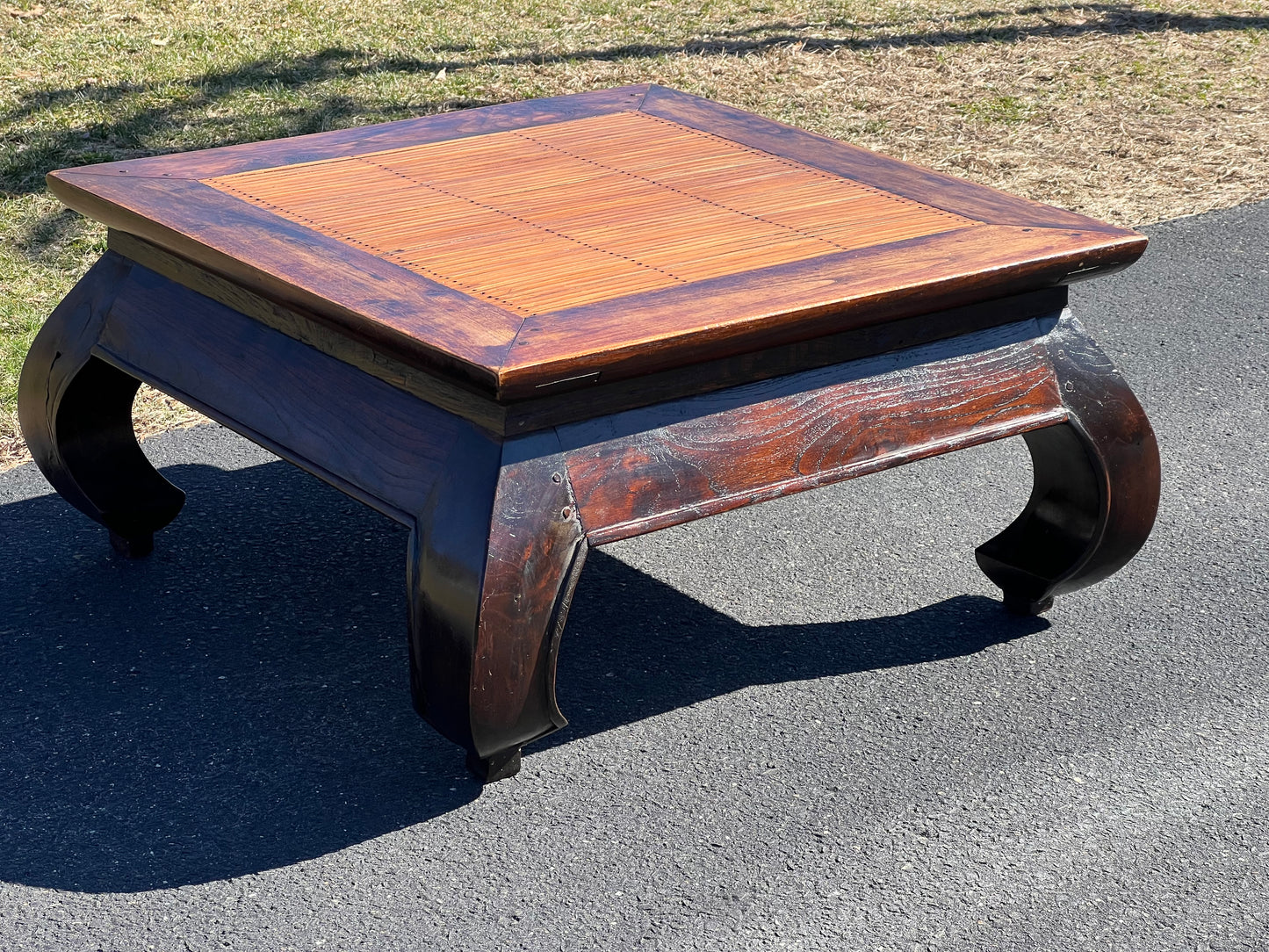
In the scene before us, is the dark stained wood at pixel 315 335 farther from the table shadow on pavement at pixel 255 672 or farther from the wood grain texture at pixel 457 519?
the table shadow on pavement at pixel 255 672

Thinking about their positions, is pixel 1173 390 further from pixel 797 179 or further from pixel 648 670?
pixel 648 670

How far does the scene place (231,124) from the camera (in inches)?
197

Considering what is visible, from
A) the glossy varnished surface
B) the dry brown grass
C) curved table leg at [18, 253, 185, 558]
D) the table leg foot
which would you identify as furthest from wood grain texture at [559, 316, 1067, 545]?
the dry brown grass

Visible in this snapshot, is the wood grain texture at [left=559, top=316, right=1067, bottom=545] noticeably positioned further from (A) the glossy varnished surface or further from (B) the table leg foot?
(B) the table leg foot

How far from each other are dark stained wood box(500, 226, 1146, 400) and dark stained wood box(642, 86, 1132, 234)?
3.5 inches

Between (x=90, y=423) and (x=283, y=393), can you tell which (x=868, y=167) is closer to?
(x=283, y=393)

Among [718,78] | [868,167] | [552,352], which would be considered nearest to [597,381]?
[552,352]

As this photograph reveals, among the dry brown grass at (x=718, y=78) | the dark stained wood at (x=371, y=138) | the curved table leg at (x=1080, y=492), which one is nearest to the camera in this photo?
the curved table leg at (x=1080, y=492)

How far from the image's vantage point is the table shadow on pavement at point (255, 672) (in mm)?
1927

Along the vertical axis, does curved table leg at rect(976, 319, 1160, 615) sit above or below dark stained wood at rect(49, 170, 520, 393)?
below

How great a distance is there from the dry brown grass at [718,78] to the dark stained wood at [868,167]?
6.51 ft

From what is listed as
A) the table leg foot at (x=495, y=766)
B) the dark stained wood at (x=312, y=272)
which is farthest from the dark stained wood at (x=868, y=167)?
the table leg foot at (x=495, y=766)

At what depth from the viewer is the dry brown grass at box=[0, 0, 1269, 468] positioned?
4.90 m

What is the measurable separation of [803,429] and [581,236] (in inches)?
17.3
